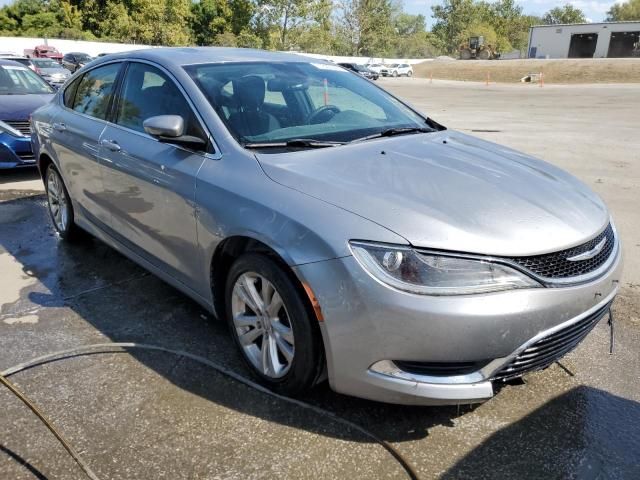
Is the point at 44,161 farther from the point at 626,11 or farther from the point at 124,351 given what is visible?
the point at 626,11

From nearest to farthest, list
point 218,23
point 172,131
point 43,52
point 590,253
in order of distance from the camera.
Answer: point 590,253, point 172,131, point 43,52, point 218,23

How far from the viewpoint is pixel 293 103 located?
3.54 meters

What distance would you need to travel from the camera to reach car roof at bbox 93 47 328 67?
3.63 m

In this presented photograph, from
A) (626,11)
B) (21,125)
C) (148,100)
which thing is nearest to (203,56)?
(148,100)

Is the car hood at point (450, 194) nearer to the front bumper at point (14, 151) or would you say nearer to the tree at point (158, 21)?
the front bumper at point (14, 151)

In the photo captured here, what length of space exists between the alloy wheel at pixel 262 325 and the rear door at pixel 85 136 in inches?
66.7

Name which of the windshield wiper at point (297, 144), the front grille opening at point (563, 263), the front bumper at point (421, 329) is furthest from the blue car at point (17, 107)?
the front grille opening at point (563, 263)

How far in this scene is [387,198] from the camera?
8.16 ft

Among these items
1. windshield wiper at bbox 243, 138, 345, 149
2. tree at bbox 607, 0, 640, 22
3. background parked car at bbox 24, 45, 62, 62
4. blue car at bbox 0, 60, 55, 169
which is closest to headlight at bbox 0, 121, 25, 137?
blue car at bbox 0, 60, 55, 169

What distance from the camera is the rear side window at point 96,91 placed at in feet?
13.8

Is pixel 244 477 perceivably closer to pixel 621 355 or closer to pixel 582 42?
pixel 621 355

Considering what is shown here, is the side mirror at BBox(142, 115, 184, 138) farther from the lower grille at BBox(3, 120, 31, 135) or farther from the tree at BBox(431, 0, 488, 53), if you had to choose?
the tree at BBox(431, 0, 488, 53)

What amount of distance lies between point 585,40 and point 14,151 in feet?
262

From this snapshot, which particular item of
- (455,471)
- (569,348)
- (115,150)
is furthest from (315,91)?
(455,471)
